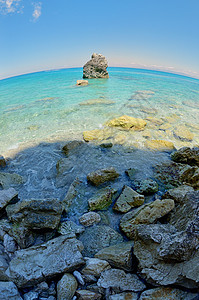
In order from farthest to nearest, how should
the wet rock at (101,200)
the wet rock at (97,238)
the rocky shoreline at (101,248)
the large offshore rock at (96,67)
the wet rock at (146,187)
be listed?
the large offshore rock at (96,67) < the wet rock at (146,187) < the wet rock at (101,200) < the wet rock at (97,238) < the rocky shoreline at (101,248)

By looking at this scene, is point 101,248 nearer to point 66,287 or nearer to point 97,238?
point 97,238

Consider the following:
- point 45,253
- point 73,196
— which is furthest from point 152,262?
Result: point 73,196

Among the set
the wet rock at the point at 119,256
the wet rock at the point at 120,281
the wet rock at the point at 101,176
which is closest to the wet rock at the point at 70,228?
the wet rock at the point at 119,256

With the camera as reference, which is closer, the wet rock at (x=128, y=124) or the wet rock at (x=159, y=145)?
the wet rock at (x=159, y=145)

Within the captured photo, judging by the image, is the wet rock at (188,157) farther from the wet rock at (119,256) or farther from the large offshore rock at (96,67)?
the large offshore rock at (96,67)

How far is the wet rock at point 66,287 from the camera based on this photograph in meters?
2.24

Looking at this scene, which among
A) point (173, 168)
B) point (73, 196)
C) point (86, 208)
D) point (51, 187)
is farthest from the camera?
point (173, 168)

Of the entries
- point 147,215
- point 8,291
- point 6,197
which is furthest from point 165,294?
point 6,197

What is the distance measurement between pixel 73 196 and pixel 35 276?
2.51 m

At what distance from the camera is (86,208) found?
177 inches

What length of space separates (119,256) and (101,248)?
0.72 m

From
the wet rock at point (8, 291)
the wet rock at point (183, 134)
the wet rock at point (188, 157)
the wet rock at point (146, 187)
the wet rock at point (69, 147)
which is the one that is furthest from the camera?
the wet rock at point (183, 134)

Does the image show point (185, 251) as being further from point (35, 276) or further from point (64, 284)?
point (35, 276)

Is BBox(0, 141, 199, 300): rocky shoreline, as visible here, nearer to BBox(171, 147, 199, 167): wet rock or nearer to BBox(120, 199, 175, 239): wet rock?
BBox(120, 199, 175, 239): wet rock
